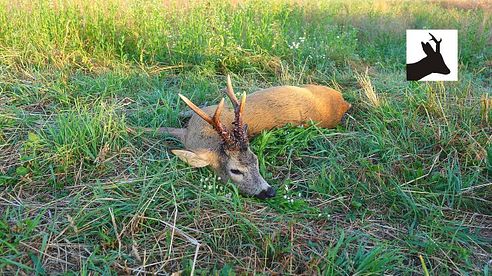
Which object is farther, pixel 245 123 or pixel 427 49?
pixel 427 49

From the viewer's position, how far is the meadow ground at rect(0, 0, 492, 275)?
283cm

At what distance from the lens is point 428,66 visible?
5.68m

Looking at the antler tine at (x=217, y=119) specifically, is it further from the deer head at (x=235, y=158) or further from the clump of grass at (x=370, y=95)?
the clump of grass at (x=370, y=95)

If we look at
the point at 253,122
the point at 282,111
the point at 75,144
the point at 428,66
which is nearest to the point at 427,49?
the point at 428,66

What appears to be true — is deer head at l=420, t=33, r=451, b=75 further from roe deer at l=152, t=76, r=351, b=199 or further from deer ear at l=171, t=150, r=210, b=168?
deer ear at l=171, t=150, r=210, b=168

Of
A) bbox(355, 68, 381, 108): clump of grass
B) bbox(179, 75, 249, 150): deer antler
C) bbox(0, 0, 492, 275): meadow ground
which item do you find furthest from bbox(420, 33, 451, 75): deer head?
bbox(179, 75, 249, 150): deer antler

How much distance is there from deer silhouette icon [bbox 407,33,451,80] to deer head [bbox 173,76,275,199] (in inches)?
112

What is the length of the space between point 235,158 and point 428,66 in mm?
3131

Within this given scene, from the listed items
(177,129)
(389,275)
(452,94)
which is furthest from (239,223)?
(452,94)

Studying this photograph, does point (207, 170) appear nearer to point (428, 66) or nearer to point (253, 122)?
point (253, 122)

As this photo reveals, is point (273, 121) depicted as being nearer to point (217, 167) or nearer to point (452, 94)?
point (217, 167)

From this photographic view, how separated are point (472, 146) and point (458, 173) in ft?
1.10

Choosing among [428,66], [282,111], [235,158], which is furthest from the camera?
[428,66]

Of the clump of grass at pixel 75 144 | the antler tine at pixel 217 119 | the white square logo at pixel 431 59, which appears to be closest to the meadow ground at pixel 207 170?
the clump of grass at pixel 75 144
